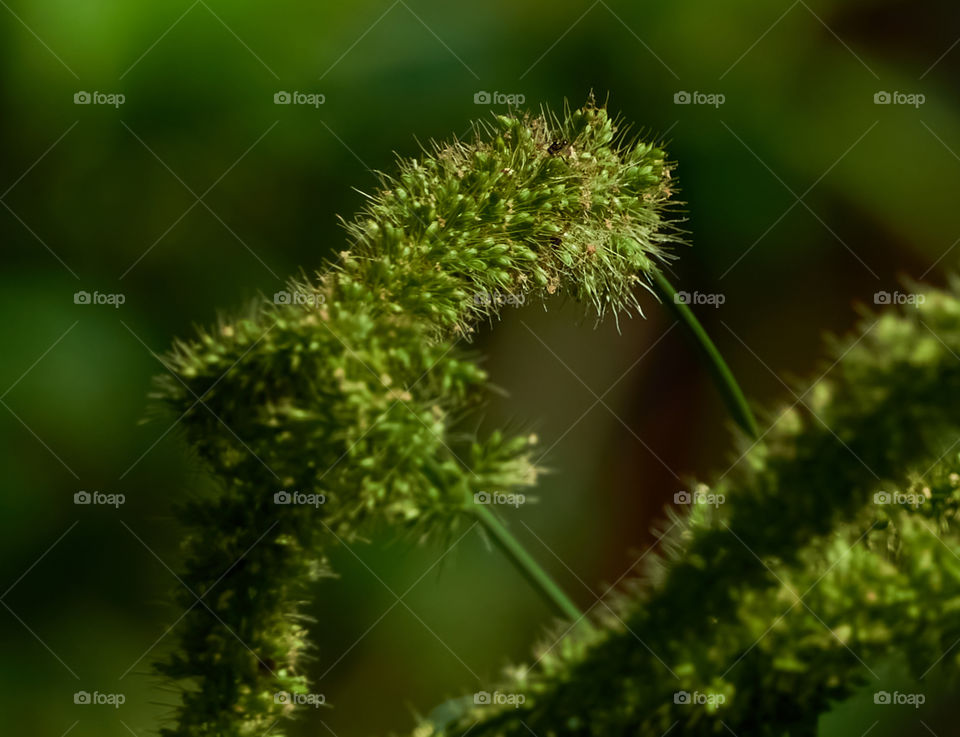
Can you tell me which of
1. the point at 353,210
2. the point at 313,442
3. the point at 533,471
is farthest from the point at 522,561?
the point at 353,210

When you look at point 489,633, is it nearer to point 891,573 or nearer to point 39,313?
point 39,313

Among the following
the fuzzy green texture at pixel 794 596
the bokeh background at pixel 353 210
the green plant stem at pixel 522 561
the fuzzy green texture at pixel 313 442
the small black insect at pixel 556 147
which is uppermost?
the bokeh background at pixel 353 210

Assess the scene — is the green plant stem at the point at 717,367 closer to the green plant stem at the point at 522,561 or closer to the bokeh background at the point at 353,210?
the green plant stem at the point at 522,561

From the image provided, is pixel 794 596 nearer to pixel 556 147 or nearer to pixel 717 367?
pixel 717 367

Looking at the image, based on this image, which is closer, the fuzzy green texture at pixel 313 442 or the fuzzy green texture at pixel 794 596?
the fuzzy green texture at pixel 794 596

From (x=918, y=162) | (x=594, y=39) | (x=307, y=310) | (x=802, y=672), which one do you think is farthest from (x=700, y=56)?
(x=802, y=672)

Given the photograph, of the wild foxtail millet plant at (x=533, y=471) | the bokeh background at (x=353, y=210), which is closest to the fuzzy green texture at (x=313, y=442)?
the wild foxtail millet plant at (x=533, y=471)

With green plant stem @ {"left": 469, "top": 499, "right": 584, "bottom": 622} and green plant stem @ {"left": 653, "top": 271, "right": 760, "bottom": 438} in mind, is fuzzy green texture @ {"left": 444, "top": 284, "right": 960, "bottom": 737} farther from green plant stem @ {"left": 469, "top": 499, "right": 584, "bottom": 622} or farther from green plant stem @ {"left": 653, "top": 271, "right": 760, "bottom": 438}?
green plant stem @ {"left": 653, "top": 271, "right": 760, "bottom": 438}
